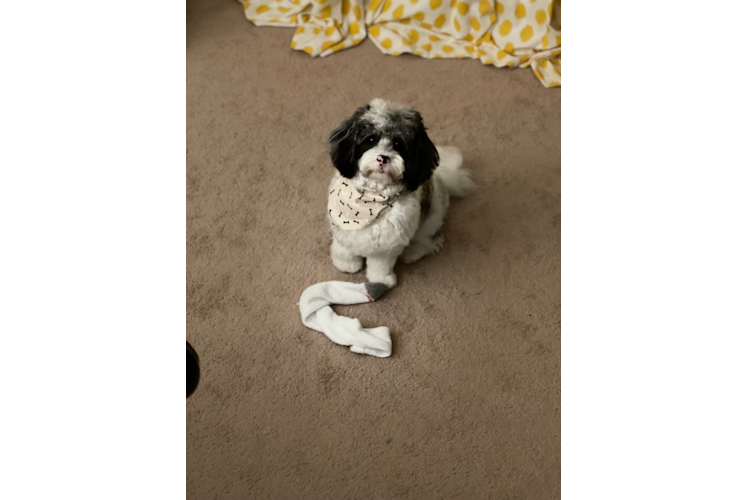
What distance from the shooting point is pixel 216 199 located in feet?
6.00

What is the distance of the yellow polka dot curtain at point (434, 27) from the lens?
2.21m

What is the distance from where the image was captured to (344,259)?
1.64 metres

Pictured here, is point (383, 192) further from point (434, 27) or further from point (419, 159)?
point (434, 27)

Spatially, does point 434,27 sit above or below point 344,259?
above

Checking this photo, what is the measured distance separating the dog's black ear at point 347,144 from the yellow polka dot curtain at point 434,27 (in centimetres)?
100

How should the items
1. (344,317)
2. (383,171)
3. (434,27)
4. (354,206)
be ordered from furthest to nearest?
(434,27) < (344,317) < (354,206) < (383,171)

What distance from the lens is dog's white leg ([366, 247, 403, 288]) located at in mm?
1570

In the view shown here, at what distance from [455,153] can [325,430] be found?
0.96 m

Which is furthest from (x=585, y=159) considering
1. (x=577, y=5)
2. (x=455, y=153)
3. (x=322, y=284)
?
(x=322, y=284)

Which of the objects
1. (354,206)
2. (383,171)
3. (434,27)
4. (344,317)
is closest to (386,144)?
(383,171)

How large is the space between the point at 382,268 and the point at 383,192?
0.27 meters
